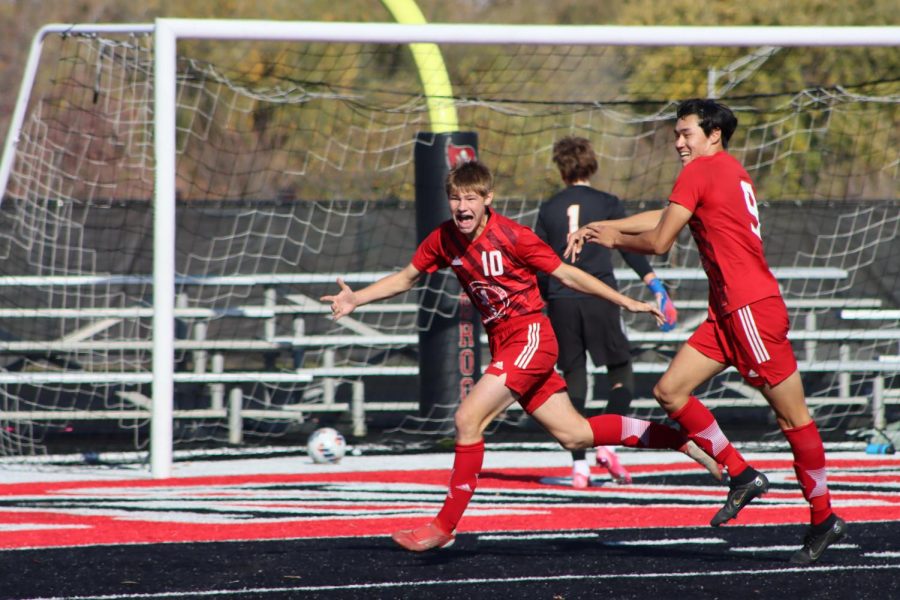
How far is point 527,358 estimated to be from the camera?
6.02 meters

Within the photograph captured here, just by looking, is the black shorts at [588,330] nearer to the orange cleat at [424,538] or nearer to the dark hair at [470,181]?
the dark hair at [470,181]

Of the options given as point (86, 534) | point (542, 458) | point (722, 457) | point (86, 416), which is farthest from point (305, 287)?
point (722, 457)

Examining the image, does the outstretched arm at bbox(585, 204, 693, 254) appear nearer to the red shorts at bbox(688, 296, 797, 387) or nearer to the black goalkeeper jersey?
the red shorts at bbox(688, 296, 797, 387)

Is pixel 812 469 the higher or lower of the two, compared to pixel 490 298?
lower

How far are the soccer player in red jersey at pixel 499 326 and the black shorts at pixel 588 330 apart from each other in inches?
74.9

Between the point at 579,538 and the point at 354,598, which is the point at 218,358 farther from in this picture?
the point at 354,598

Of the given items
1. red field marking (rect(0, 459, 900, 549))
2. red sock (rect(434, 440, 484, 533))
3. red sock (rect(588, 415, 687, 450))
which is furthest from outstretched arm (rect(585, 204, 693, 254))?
red field marking (rect(0, 459, 900, 549))

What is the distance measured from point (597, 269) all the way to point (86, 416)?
14.5ft

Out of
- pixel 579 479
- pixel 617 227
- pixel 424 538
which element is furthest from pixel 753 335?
pixel 579 479

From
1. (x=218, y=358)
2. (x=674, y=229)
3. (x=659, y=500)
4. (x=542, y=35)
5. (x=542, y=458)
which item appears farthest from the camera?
(x=218, y=358)

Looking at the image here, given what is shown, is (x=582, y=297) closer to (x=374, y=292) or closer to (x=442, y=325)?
(x=374, y=292)

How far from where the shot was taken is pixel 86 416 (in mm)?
10555

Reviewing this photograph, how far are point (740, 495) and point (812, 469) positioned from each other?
0.31 meters

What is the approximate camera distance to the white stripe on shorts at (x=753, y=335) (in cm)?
572
